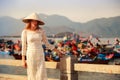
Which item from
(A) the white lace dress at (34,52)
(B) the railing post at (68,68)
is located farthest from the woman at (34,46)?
(B) the railing post at (68,68)

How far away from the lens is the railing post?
500cm

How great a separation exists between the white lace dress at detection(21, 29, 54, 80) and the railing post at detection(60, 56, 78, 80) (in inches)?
20.2

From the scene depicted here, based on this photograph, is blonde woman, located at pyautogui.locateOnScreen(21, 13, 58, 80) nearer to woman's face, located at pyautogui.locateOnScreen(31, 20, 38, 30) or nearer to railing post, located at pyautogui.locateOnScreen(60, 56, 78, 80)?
woman's face, located at pyautogui.locateOnScreen(31, 20, 38, 30)

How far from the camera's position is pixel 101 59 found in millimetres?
22562

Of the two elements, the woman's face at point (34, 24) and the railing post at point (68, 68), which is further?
the railing post at point (68, 68)

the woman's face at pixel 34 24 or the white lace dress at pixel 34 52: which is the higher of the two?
the woman's face at pixel 34 24

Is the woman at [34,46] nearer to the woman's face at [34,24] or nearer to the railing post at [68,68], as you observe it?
the woman's face at [34,24]

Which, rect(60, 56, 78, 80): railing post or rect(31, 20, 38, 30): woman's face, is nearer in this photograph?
rect(31, 20, 38, 30): woman's face

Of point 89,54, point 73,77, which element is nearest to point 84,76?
point 89,54

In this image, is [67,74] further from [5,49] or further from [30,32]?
[5,49]

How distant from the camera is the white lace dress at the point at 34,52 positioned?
4.59m

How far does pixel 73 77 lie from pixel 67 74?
12 cm

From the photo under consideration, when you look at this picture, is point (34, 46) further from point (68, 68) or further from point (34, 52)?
point (68, 68)

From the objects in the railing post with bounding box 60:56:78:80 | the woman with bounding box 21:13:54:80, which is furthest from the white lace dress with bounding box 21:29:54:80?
the railing post with bounding box 60:56:78:80
